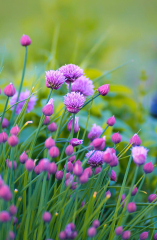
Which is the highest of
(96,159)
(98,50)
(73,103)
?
(98,50)

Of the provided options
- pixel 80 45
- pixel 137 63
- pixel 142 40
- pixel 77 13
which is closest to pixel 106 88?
pixel 80 45

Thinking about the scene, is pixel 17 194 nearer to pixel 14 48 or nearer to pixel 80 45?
pixel 80 45

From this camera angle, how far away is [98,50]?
294cm

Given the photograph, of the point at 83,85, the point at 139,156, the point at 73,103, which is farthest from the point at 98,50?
the point at 139,156

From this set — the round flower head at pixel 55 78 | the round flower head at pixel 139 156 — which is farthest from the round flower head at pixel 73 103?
the round flower head at pixel 139 156

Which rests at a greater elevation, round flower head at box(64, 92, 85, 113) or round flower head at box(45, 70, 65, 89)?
round flower head at box(45, 70, 65, 89)

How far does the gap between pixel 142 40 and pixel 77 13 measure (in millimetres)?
1649

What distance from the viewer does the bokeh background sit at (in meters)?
1.31

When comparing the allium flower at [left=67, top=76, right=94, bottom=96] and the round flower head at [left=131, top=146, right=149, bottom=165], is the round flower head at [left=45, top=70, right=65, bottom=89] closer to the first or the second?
the allium flower at [left=67, top=76, right=94, bottom=96]

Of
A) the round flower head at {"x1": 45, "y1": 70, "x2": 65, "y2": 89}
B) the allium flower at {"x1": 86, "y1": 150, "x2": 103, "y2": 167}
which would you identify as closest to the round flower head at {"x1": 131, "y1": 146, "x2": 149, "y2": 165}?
the allium flower at {"x1": 86, "y1": 150, "x2": 103, "y2": 167}

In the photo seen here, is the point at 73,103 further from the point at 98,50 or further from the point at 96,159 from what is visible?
the point at 98,50

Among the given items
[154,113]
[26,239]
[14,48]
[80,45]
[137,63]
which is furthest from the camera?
[137,63]

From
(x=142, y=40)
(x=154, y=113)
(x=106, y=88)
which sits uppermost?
(x=142, y=40)

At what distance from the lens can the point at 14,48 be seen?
9.88 ft
